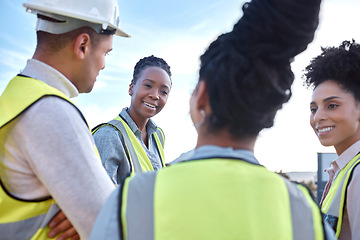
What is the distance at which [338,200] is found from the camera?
2.70 m

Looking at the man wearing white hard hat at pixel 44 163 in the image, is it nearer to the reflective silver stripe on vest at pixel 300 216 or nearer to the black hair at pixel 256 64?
the black hair at pixel 256 64

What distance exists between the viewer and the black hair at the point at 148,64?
4.81 m

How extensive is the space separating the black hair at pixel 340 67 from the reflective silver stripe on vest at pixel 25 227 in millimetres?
2635

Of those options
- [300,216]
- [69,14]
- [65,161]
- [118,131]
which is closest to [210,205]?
[300,216]

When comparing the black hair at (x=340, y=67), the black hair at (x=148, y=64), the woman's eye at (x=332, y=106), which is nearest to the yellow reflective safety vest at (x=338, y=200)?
the woman's eye at (x=332, y=106)

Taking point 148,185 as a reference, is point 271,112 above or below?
above

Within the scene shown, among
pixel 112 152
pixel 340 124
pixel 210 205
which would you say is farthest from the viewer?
pixel 112 152

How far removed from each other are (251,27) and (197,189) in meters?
0.70

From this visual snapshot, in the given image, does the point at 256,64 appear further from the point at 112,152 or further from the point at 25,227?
the point at 112,152

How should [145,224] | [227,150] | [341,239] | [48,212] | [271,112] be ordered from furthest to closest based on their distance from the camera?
[341,239] → [48,212] → [271,112] → [227,150] → [145,224]

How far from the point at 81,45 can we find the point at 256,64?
1.15 m

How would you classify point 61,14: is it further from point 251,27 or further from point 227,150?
point 227,150

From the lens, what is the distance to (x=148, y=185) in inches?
56.6

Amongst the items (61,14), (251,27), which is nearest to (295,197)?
(251,27)
